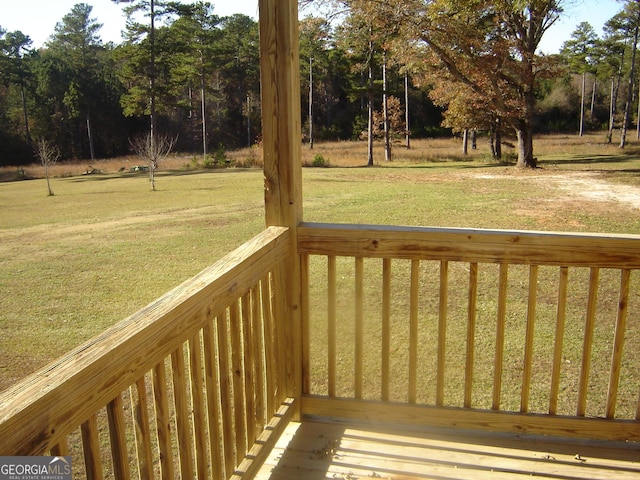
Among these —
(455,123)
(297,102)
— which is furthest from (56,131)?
(455,123)

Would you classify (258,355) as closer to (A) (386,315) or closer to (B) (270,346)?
(B) (270,346)

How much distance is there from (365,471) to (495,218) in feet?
25.3

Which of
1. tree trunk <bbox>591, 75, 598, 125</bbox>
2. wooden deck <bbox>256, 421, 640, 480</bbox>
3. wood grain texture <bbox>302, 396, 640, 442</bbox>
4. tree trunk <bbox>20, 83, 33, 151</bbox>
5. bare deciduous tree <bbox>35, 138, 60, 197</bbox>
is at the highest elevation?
tree trunk <bbox>591, 75, 598, 125</bbox>

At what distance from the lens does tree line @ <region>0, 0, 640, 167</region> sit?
4.38m

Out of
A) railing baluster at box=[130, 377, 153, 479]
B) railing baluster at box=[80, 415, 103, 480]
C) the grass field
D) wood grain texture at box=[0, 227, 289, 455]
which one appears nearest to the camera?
wood grain texture at box=[0, 227, 289, 455]

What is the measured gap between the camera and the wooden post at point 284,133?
1953 millimetres

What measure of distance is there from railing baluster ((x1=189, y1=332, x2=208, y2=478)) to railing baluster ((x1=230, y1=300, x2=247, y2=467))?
0.71 feet

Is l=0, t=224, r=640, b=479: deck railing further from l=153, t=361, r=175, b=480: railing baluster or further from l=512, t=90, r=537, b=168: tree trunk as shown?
l=512, t=90, r=537, b=168: tree trunk

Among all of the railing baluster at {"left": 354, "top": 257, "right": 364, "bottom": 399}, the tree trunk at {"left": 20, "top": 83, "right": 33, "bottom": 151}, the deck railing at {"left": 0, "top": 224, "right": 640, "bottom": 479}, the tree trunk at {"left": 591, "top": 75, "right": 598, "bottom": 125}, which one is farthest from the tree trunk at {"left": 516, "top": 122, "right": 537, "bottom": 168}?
the railing baluster at {"left": 354, "top": 257, "right": 364, "bottom": 399}

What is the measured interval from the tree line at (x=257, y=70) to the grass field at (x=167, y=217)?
1325mm

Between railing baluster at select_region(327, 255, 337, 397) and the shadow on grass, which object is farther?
the shadow on grass

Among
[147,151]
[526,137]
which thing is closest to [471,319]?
[147,151]

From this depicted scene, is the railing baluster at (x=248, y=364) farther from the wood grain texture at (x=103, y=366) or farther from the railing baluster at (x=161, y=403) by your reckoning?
the railing baluster at (x=161, y=403)

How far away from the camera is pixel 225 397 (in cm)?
162
